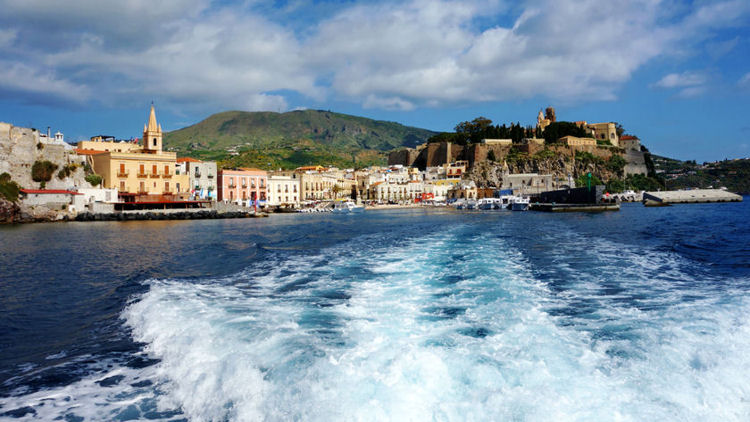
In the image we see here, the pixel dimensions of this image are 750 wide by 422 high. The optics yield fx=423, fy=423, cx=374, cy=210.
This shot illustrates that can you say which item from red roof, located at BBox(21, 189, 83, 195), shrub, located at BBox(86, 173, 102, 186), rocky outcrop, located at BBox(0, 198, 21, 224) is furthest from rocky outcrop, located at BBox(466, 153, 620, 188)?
rocky outcrop, located at BBox(0, 198, 21, 224)

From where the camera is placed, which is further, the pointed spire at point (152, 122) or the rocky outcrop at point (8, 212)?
the pointed spire at point (152, 122)

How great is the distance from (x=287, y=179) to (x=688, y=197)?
57991mm

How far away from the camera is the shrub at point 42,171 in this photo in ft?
121

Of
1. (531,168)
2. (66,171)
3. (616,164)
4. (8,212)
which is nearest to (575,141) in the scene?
(616,164)

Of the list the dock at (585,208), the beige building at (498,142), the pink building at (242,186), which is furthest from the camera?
the beige building at (498,142)

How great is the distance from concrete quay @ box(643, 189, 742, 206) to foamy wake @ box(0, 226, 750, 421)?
197 ft

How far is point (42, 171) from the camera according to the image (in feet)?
122

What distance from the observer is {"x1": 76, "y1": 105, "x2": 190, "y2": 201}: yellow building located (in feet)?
137

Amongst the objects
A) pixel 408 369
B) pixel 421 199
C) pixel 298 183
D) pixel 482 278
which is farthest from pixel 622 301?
pixel 421 199

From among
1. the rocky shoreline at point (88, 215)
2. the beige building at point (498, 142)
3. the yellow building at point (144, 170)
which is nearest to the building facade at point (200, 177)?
the yellow building at point (144, 170)

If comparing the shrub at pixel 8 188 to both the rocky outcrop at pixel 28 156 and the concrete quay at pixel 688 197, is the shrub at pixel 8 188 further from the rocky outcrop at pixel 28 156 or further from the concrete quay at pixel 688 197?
the concrete quay at pixel 688 197

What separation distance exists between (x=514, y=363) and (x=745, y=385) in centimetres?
179

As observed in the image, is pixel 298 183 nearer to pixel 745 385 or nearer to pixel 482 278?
pixel 482 278

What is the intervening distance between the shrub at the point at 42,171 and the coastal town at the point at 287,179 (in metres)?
0.07
